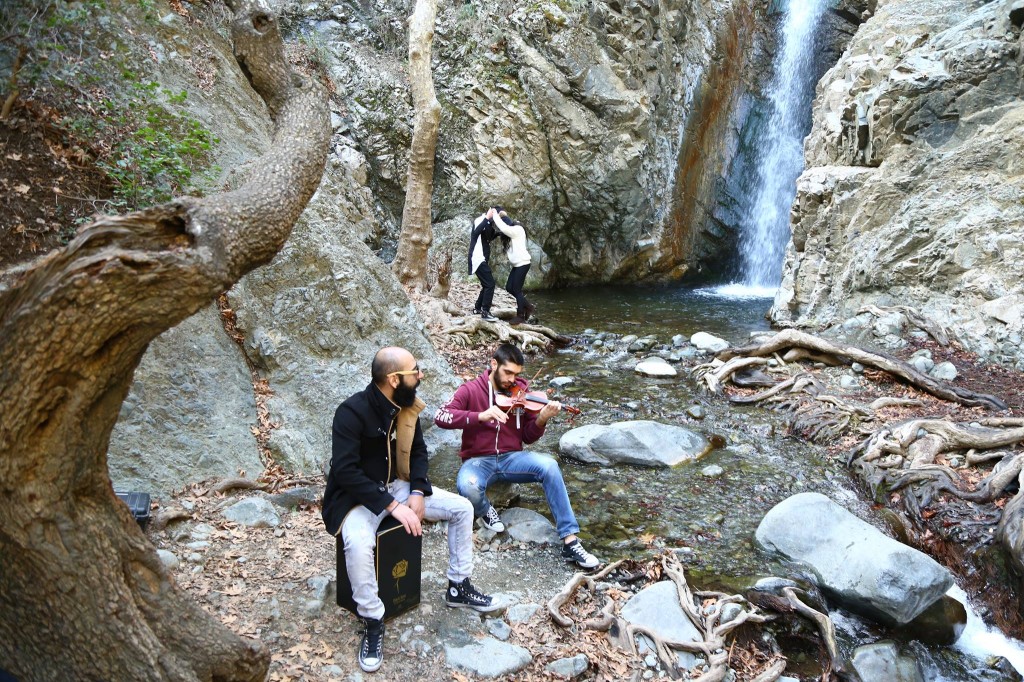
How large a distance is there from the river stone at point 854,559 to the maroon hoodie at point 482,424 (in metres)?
2.23

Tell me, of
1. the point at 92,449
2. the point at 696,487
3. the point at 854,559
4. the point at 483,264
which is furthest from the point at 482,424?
the point at 483,264

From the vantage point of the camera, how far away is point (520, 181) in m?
18.5

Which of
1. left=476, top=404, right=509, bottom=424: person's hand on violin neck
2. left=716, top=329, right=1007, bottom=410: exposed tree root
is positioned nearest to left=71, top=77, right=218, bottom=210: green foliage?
left=476, top=404, right=509, bottom=424: person's hand on violin neck

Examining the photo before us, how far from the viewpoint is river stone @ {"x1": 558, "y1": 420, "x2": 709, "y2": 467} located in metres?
7.54

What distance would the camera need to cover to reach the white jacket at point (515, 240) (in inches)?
517

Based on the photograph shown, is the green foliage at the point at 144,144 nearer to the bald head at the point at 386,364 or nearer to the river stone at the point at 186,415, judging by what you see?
the river stone at the point at 186,415

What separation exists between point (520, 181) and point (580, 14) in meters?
4.48

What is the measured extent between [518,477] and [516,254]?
330 inches

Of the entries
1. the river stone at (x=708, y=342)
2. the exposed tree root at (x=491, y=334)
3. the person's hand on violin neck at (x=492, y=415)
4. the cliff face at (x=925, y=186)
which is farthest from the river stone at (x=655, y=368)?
the person's hand on violin neck at (x=492, y=415)

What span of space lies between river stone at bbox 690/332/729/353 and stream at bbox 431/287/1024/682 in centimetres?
37

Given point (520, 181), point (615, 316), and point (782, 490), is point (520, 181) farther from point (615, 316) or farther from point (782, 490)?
point (782, 490)

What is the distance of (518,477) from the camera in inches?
224

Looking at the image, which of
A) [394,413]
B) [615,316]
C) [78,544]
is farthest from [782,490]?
[615,316]

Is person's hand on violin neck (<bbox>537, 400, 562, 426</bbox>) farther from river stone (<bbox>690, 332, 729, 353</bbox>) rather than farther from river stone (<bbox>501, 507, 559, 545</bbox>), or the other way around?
river stone (<bbox>690, 332, 729, 353</bbox>)
